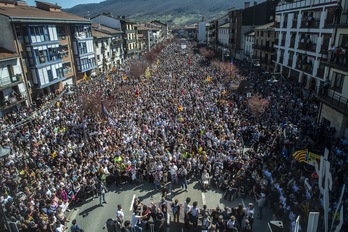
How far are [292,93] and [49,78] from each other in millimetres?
30021

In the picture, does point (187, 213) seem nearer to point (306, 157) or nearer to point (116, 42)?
point (306, 157)

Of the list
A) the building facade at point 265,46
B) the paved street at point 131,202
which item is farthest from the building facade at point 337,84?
the building facade at point 265,46

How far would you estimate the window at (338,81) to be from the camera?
1859cm

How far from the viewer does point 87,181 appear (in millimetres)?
14477

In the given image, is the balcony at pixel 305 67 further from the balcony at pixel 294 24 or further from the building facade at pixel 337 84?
the building facade at pixel 337 84

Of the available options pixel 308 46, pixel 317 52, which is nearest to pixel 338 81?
pixel 317 52

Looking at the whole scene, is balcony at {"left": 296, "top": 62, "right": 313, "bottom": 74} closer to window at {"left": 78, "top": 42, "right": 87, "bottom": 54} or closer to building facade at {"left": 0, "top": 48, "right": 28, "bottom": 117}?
window at {"left": 78, "top": 42, "right": 87, "bottom": 54}

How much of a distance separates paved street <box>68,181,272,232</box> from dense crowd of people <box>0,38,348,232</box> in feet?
1.49

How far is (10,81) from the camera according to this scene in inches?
1104

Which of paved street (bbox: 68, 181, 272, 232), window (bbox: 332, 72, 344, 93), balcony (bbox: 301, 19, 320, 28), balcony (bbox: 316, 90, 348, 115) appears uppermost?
balcony (bbox: 301, 19, 320, 28)

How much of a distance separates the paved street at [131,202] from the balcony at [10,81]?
1932 centimetres

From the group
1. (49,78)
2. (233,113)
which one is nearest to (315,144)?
(233,113)

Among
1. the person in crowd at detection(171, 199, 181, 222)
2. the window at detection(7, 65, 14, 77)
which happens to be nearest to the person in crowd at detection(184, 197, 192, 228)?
the person in crowd at detection(171, 199, 181, 222)

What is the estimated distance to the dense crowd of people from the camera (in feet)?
40.0
